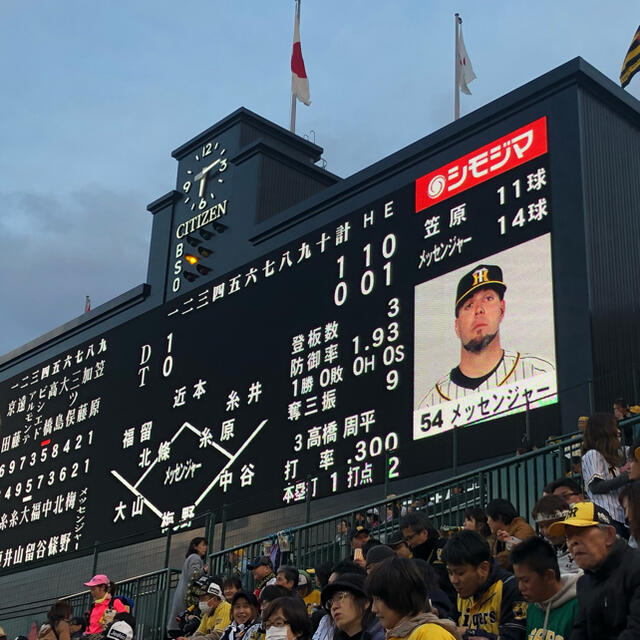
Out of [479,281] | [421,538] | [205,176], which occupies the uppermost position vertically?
[205,176]

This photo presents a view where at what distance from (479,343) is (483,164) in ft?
8.70

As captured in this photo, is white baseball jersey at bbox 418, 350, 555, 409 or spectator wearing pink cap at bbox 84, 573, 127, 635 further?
white baseball jersey at bbox 418, 350, 555, 409

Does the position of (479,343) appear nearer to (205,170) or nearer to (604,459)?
(604,459)

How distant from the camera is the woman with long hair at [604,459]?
19.8 feet

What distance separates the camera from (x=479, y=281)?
13523 mm

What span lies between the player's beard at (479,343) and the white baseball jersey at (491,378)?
0.32 metres

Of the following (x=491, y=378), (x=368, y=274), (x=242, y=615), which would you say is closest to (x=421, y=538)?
(x=242, y=615)

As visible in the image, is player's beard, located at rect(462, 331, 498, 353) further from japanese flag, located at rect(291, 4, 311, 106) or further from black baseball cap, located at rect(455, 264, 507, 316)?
japanese flag, located at rect(291, 4, 311, 106)

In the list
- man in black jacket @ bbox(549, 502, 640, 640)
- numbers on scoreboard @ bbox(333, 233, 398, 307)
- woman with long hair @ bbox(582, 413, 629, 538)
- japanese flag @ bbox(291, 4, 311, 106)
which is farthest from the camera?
japanese flag @ bbox(291, 4, 311, 106)

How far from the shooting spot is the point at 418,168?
15.3 m

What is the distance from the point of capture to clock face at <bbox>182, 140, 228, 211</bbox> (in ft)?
65.8

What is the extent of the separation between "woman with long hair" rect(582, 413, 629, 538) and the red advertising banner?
797 cm

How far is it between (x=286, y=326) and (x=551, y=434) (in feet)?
18.9

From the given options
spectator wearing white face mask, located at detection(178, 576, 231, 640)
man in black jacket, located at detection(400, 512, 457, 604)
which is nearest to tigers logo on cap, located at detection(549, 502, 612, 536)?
man in black jacket, located at detection(400, 512, 457, 604)
